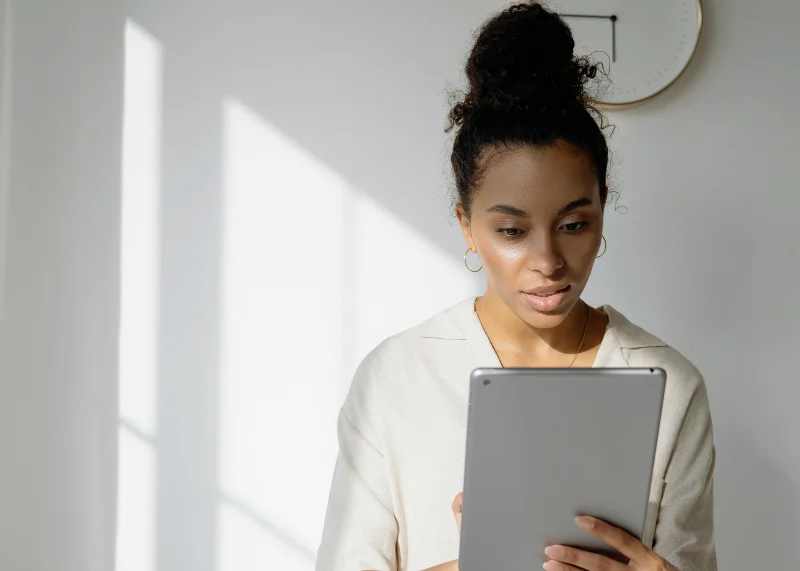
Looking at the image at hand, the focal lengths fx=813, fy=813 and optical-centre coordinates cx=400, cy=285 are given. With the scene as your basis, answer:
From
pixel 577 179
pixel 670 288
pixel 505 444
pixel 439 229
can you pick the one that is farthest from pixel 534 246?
pixel 670 288

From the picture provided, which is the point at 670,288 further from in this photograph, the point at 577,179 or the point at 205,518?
the point at 205,518

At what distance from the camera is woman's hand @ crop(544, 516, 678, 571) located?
88 centimetres

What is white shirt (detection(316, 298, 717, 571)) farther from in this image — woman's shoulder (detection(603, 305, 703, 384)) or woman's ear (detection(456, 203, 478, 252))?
woman's ear (detection(456, 203, 478, 252))

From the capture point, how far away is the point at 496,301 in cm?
125

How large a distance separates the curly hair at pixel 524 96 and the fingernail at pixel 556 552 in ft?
1.66

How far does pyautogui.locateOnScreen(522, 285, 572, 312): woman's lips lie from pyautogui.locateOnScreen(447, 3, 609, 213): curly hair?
17 cm

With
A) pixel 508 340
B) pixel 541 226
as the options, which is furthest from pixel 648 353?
pixel 541 226

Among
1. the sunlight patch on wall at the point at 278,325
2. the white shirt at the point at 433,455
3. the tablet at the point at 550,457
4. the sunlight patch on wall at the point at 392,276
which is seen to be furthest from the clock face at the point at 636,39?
the tablet at the point at 550,457

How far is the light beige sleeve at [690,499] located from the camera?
1150 millimetres

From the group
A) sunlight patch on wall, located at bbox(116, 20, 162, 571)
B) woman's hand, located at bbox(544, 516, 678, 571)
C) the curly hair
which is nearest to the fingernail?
woman's hand, located at bbox(544, 516, 678, 571)

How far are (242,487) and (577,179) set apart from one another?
1.04 metres

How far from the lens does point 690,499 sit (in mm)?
1172

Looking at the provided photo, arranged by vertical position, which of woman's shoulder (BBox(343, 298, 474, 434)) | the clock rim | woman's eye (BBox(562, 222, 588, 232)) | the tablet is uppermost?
the clock rim

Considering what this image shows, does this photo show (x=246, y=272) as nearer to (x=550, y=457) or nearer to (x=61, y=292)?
(x=61, y=292)
